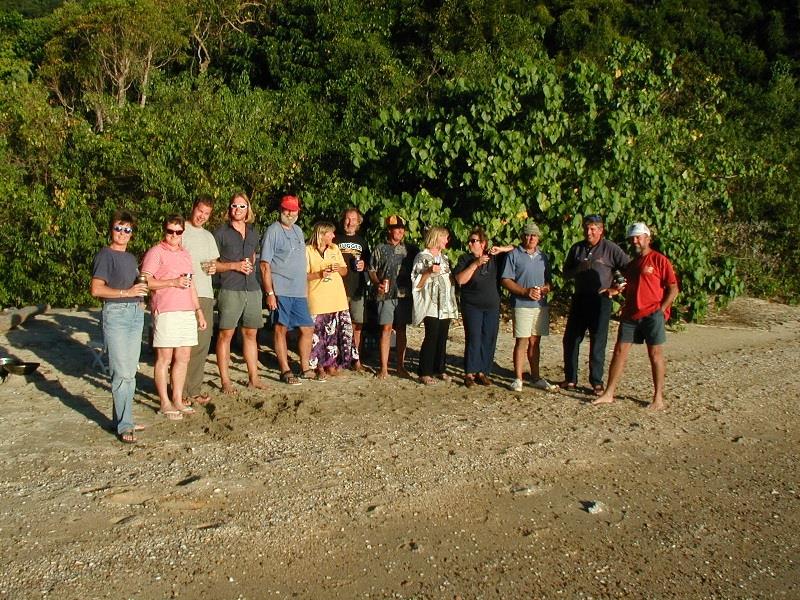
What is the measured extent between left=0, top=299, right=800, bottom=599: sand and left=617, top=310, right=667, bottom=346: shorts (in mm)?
594

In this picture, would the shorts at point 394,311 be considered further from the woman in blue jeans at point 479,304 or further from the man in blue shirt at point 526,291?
the man in blue shirt at point 526,291

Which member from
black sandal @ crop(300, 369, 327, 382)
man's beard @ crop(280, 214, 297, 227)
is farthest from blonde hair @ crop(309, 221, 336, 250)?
black sandal @ crop(300, 369, 327, 382)

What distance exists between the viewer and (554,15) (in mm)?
Result: 29375

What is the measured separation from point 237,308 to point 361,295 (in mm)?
1543

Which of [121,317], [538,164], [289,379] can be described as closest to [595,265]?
[538,164]

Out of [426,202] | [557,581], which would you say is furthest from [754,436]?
[426,202]

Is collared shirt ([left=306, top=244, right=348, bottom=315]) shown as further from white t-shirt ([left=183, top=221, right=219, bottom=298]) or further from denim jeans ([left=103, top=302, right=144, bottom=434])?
denim jeans ([left=103, top=302, right=144, bottom=434])

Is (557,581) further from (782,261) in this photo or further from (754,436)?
(782,261)

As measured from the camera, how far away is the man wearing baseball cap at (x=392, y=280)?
8375 mm

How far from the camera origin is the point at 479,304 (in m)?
8.17

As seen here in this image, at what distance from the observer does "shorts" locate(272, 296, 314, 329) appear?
26.1 ft

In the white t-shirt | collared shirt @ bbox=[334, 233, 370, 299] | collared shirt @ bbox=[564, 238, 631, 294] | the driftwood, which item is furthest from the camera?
the driftwood

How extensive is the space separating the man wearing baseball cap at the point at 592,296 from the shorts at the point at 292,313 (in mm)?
2420

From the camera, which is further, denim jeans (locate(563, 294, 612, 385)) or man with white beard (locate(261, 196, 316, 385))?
denim jeans (locate(563, 294, 612, 385))
